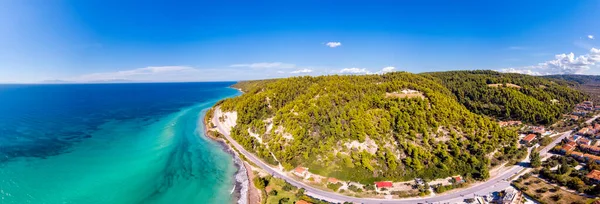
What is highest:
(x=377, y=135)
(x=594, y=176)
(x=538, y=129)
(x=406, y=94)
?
(x=406, y=94)

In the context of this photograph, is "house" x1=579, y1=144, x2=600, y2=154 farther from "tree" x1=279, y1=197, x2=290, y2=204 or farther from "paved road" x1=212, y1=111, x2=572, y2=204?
"tree" x1=279, y1=197, x2=290, y2=204

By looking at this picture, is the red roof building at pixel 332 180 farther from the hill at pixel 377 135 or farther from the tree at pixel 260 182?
the tree at pixel 260 182

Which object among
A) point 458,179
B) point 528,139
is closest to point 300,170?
point 458,179

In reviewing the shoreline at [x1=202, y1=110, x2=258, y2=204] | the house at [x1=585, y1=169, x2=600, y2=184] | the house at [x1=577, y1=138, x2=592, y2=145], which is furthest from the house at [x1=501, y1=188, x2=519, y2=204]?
the house at [x1=577, y1=138, x2=592, y2=145]

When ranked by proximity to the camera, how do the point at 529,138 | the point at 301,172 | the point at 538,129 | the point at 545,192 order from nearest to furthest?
the point at 545,192
the point at 301,172
the point at 529,138
the point at 538,129

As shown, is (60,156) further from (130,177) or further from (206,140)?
(206,140)

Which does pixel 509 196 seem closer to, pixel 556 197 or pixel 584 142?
pixel 556 197

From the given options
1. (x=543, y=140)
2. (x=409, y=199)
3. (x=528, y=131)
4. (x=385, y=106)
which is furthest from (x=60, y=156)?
(x=528, y=131)
